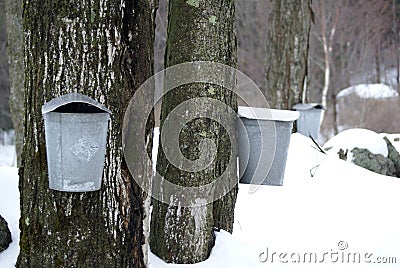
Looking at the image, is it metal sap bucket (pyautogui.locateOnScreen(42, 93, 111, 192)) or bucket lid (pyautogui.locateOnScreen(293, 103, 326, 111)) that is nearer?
metal sap bucket (pyautogui.locateOnScreen(42, 93, 111, 192))

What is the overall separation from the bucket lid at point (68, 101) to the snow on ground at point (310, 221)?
2.86 feet

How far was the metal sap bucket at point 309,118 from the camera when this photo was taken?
5.75 meters

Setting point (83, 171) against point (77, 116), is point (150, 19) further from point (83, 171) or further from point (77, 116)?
point (83, 171)

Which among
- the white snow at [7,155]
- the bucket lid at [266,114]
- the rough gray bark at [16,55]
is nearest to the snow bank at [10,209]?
the bucket lid at [266,114]

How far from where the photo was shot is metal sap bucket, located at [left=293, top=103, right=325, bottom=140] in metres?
5.75

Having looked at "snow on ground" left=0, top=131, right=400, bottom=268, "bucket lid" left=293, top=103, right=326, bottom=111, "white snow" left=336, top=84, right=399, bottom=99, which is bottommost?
"snow on ground" left=0, top=131, right=400, bottom=268

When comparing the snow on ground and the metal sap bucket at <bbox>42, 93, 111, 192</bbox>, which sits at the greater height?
the metal sap bucket at <bbox>42, 93, 111, 192</bbox>

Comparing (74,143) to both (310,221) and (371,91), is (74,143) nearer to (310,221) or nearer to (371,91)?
(310,221)

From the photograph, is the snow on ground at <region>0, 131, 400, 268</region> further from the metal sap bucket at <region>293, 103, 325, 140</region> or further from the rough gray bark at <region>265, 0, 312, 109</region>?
the rough gray bark at <region>265, 0, 312, 109</region>

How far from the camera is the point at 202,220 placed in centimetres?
260

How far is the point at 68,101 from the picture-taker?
1.87 m

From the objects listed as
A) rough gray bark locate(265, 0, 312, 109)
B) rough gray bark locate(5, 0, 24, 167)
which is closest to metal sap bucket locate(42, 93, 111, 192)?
rough gray bark locate(5, 0, 24, 167)

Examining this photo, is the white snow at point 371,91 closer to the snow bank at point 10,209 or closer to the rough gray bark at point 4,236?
the snow bank at point 10,209

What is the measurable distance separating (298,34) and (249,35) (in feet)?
30.8
